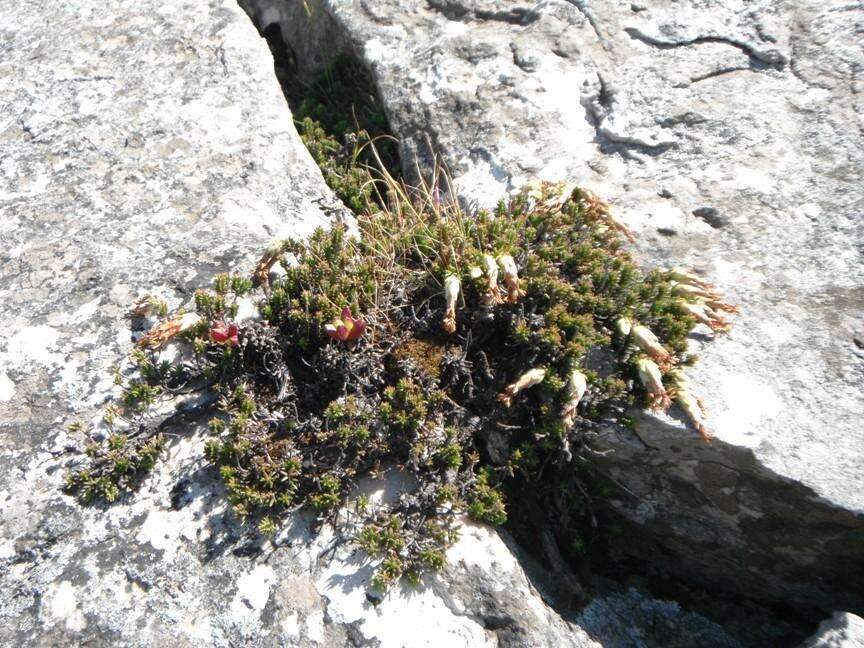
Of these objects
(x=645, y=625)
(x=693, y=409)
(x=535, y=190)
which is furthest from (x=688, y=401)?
(x=535, y=190)

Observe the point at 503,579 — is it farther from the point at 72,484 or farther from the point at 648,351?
the point at 72,484

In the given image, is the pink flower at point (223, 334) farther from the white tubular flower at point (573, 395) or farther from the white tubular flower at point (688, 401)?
the white tubular flower at point (688, 401)

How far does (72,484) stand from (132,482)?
0.29 meters

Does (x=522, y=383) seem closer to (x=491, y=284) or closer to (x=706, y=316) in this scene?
(x=491, y=284)

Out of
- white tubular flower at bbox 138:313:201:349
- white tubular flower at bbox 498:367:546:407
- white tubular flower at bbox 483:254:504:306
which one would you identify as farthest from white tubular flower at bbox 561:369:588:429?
white tubular flower at bbox 138:313:201:349

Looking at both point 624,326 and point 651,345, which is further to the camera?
point 624,326

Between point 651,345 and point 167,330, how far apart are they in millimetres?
2720

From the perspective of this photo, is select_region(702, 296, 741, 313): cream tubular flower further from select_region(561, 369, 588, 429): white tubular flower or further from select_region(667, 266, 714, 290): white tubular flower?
select_region(561, 369, 588, 429): white tubular flower

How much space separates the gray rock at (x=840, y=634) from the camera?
3338mm

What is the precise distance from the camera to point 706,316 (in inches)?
164

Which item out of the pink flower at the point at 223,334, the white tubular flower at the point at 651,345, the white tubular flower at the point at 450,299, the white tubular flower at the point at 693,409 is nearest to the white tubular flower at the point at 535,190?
the white tubular flower at the point at 450,299

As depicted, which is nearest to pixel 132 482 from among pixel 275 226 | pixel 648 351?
pixel 275 226

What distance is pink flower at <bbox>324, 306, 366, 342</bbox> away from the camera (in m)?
4.02

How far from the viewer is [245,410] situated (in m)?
3.92
